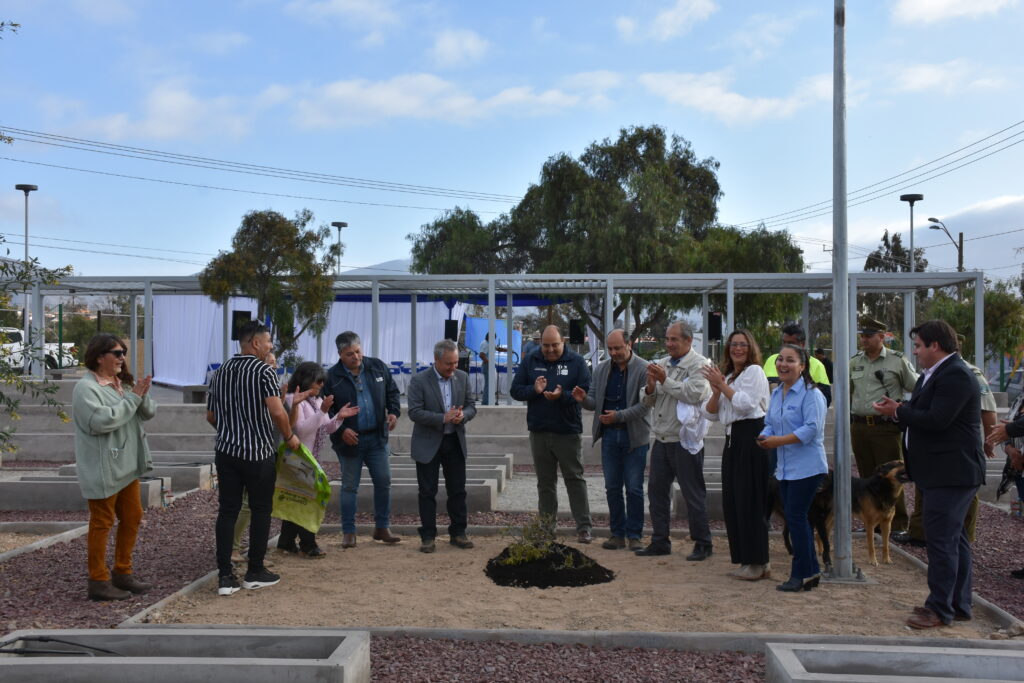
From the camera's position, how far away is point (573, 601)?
576cm

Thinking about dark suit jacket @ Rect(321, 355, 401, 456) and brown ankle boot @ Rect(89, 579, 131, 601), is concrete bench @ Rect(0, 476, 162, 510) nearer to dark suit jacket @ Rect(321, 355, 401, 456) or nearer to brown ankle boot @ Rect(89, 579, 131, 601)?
dark suit jacket @ Rect(321, 355, 401, 456)

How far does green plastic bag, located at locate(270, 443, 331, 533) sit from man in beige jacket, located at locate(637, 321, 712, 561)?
252 centimetres

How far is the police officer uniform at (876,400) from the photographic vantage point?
765 cm

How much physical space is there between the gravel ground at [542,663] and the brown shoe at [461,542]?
243 cm

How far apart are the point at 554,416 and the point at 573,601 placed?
204cm

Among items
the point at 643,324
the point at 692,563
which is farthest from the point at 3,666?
the point at 643,324

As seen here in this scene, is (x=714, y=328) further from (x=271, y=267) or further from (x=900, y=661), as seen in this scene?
(x=900, y=661)

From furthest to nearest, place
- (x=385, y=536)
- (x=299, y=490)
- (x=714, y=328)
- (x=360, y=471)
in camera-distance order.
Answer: (x=714, y=328) → (x=385, y=536) → (x=360, y=471) → (x=299, y=490)

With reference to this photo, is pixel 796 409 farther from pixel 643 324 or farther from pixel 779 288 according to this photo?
pixel 643 324

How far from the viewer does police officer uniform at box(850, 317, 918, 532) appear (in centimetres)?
765

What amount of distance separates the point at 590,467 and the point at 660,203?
18683 millimetres

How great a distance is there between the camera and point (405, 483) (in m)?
9.25

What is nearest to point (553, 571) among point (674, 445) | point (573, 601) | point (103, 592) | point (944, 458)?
point (573, 601)

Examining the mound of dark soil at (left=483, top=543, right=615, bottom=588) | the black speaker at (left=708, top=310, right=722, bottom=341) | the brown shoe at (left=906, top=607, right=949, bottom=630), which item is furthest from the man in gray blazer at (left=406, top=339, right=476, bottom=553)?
the black speaker at (left=708, top=310, right=722, bottom=341)
